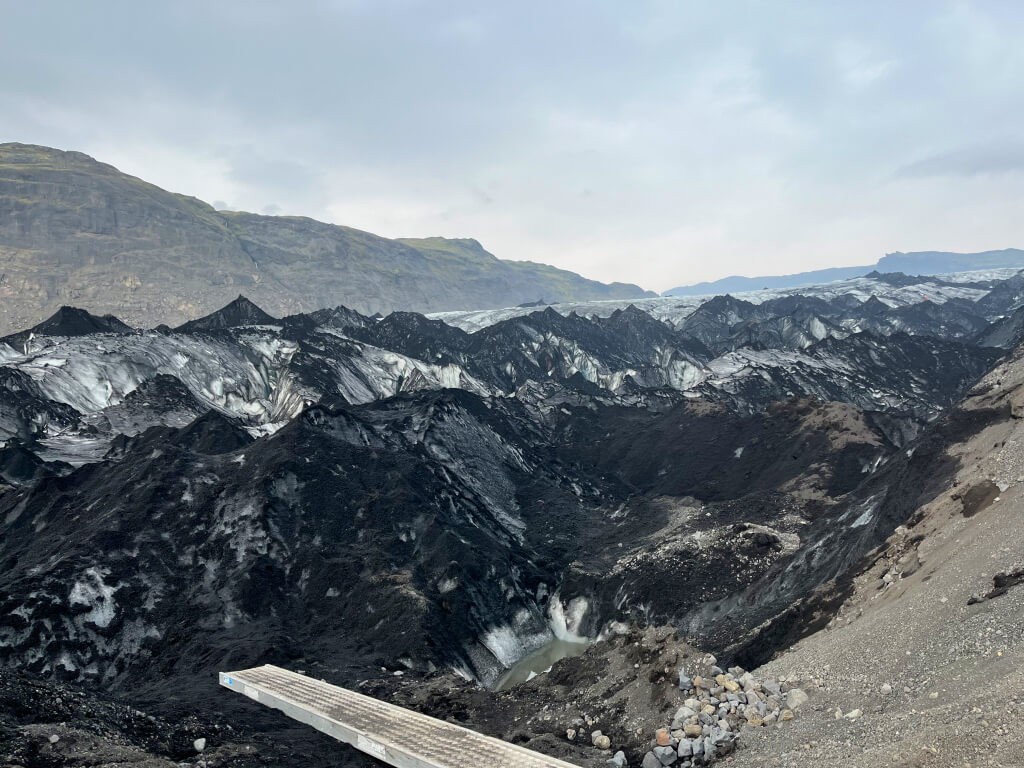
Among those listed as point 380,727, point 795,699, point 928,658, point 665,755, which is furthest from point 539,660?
point 928,658

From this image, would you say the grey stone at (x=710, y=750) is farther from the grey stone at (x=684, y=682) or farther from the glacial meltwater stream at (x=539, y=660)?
the glacial meltwater stream at (x=539, y=660)

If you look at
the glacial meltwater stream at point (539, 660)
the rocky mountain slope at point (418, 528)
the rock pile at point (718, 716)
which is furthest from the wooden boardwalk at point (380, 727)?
the glacial meltwater stream at point (539, 660)

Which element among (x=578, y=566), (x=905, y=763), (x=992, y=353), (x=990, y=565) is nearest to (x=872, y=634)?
(x=990, y=565)

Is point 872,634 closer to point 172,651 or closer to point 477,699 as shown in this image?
point 477,699

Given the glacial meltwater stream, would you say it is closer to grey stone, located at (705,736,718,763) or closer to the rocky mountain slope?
the rocky mountain slope

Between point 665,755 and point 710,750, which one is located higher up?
point 710,750

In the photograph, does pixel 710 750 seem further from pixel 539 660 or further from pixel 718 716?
pixel 539 660
